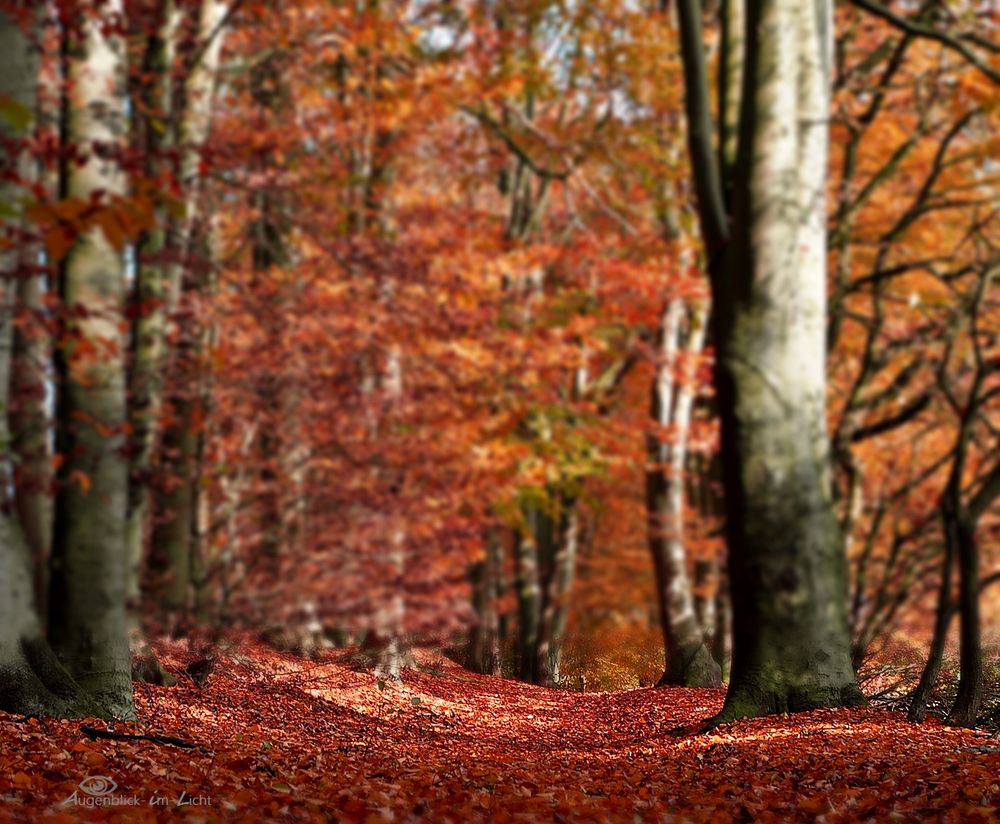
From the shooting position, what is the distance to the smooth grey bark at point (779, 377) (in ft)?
20.4

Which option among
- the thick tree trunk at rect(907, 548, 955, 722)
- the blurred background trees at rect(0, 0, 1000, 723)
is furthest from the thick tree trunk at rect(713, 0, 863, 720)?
the blurred background trees at rect(0, 0, 1000, 723)

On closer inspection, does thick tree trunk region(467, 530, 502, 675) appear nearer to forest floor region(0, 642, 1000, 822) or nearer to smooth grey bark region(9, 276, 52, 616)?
forest floor region(0, 642, 1000, 822)

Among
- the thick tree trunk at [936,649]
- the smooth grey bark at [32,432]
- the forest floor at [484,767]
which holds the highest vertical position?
the smooth grey bark at [32,432]

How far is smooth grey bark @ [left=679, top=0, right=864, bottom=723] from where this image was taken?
621cm

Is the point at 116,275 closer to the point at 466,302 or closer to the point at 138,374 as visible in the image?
the point at 138,374

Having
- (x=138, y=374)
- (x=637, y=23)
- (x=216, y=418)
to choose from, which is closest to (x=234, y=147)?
(x=138, y=374)

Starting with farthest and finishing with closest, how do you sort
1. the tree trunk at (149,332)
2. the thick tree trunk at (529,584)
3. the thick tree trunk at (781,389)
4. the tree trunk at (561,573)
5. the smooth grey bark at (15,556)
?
the thick tree trunk at (529,584), the tree trunk at (561,573), the tree trunk at (149,332), the thick tree trunk at (781,389), the smooth grey bark at (15,556)

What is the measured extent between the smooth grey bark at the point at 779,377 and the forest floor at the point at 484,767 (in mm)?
399

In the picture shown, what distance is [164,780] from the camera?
3.82m

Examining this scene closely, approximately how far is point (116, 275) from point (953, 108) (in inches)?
379

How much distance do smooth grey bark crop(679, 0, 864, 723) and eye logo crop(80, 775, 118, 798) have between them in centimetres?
384

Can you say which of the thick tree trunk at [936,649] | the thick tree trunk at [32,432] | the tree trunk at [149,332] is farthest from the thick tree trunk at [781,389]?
the tree trunk at [149,332]

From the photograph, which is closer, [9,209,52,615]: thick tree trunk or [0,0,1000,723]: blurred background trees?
[9,209,52,615]: thick tree trunk

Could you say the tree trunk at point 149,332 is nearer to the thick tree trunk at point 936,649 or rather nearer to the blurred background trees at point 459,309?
the blurred background trees at point 459,309
